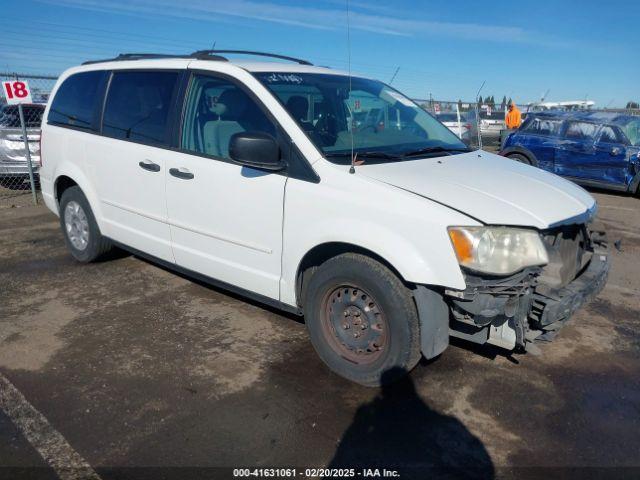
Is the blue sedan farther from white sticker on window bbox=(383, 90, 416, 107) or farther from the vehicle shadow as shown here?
the vehicle shadow

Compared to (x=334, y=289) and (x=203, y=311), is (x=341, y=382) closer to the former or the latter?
(x=334, y=289)

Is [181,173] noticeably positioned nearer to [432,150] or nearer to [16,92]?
[432,150]

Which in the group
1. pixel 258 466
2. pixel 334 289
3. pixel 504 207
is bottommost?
pixel 258 466

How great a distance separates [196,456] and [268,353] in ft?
3.77

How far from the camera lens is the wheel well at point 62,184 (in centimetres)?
543

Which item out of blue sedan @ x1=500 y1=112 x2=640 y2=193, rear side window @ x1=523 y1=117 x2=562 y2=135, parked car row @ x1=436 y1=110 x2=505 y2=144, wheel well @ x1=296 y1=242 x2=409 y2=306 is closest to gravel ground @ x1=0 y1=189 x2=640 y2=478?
wheel well @ x1=296 y1=242 x2=409 y2=306

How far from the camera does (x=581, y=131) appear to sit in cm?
1099

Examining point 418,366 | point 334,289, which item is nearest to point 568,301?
point 418,366

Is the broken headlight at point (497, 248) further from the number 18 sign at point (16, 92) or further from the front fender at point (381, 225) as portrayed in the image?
the number 18 sign at point (16, 92)

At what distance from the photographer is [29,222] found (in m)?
7.90

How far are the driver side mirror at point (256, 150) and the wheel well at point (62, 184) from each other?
294cm

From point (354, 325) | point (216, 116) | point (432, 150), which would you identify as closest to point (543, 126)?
point (432, 150)

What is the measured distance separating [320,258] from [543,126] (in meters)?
9.86

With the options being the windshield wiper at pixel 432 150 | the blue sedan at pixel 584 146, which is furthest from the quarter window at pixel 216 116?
the blue sedan at pixel 584 146
